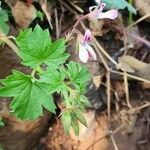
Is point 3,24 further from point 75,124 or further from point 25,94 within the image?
point 75,124

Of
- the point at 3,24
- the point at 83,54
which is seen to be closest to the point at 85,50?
the point at 83,54

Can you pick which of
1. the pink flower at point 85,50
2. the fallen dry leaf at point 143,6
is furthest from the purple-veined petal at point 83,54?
the fallen dry leaf at point 143,6

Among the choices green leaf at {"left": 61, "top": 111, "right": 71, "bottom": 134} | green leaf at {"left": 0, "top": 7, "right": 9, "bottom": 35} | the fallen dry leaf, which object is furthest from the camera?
the fallen dry leaf

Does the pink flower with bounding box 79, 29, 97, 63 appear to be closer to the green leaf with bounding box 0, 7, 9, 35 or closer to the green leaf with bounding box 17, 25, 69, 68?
the green leaf with bounding box 17, 25, 69, 68

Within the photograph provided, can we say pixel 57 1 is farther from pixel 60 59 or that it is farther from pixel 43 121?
pixel 60 59

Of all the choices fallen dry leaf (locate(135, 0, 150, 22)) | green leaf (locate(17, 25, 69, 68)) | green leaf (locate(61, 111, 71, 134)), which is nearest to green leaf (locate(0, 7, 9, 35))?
green leaf (locate(17, 25, 69, 68))

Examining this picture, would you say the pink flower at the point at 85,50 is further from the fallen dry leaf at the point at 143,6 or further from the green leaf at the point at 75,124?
the fallen dry leaf at the point at 143,6
